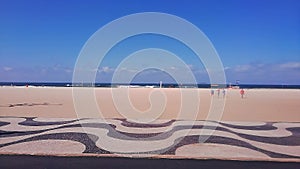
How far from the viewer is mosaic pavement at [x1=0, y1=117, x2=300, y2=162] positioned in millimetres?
7914

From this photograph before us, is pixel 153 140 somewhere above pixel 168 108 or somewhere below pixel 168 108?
below

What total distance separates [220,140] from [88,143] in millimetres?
4467

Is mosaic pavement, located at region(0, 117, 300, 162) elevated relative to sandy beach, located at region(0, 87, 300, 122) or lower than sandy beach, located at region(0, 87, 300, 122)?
lower

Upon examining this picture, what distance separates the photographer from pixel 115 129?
1208cm

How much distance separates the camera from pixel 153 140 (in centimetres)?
984

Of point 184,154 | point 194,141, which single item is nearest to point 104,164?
point 184,154

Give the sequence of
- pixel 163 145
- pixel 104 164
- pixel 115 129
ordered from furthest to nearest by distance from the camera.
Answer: pixel 115 129 → pixel 163 145 → pixel 104 164

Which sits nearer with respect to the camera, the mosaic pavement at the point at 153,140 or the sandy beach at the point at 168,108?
the mosaic pavement at the point at 153,140

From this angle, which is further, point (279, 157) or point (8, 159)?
point (279, 157)

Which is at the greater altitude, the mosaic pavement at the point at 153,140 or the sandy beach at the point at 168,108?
the sandy beach at the point at 168,108

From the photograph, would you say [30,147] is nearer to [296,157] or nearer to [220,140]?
[220,140]

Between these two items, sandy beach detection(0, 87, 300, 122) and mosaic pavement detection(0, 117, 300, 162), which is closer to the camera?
mosaic pavement detection(0, 117, 300, 162)

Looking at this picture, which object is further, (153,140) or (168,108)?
(168,108)

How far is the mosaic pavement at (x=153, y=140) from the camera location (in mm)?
7914
